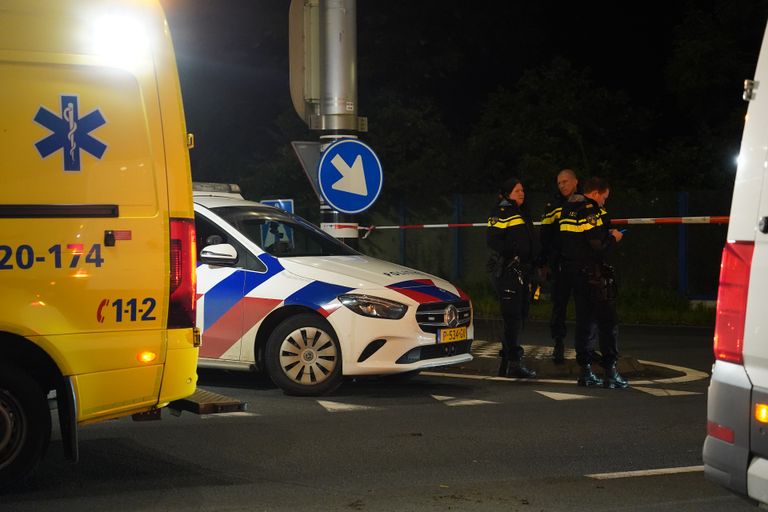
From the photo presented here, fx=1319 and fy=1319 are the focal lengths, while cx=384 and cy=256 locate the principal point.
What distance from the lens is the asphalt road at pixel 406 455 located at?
6.51 metres

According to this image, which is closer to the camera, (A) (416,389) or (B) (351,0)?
(A) (416,389)

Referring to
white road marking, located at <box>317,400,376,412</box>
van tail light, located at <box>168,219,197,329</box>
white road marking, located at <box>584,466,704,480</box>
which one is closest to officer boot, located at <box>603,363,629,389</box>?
white road marking, located at <box>317,400,376,412</box>

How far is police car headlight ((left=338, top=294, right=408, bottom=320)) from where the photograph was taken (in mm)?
10211

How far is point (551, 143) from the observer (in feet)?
88.2

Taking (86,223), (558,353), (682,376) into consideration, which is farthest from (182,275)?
(682,376)

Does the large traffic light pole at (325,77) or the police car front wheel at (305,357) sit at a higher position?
the large traffic light pole at (325,77)

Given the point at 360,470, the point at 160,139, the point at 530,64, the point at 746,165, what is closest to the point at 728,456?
A: the point at 746,165

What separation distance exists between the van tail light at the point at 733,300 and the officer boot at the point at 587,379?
6.00 metres

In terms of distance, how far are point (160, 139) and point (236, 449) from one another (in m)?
2.13

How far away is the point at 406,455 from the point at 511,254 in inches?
152

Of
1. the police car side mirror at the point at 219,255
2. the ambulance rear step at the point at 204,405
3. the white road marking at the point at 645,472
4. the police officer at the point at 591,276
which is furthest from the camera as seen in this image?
the police officer at the point at 591,276

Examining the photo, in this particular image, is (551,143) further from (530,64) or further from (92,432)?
(92,432)

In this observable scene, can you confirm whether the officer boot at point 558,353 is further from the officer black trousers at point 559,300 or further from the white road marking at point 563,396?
the white road marking at point 563,396

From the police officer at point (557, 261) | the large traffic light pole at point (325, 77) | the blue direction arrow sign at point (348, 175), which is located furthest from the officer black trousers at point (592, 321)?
the large traffic light pole at point (325, 77)
